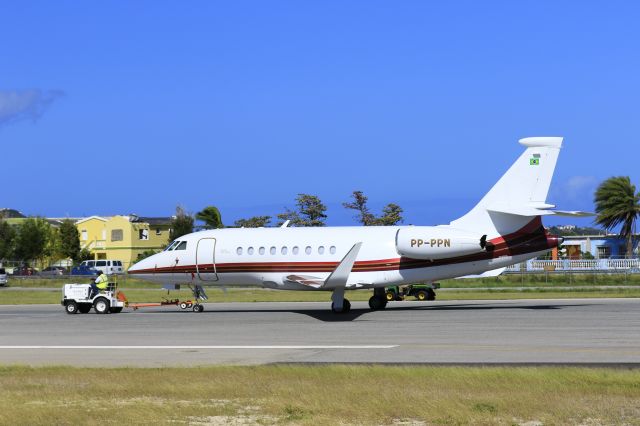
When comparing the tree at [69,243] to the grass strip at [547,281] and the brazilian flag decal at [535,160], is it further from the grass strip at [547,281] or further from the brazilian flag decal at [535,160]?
the brazilian flag decal at [535,160]

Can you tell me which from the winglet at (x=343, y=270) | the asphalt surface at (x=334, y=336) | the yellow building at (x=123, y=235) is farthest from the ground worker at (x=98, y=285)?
the yellow building at (x=123, y=235)

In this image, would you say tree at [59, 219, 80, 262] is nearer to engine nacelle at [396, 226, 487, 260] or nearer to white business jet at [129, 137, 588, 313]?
white business jet at [129, 137, 588, 313]

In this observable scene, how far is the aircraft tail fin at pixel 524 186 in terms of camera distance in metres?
32.7

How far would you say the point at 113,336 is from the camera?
25438 millimetres

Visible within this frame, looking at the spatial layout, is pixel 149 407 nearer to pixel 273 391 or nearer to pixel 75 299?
pixel 273 391

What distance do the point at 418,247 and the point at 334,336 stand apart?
29.8 feet

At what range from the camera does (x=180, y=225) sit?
363 ft

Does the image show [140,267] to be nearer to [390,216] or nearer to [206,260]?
[206,260]

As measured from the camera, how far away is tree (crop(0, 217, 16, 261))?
110 m

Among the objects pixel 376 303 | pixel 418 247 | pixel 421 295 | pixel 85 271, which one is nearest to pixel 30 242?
pixel 85 271

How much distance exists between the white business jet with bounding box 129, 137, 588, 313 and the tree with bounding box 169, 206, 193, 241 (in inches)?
2931

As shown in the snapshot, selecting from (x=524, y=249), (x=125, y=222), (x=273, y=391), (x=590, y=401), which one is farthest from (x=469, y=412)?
(x=125, y=222)

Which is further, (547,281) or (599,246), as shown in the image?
(599,246)

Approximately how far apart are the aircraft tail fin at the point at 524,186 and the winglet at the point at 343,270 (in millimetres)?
4924
